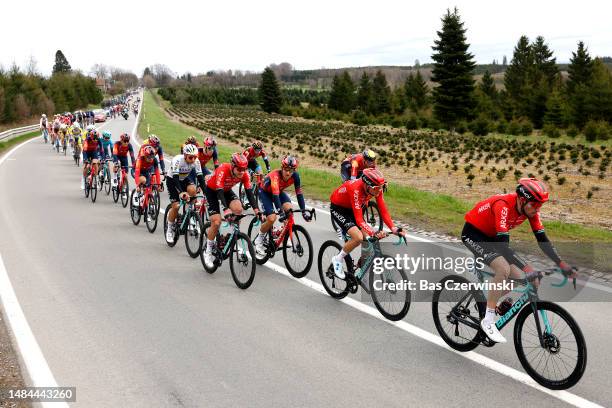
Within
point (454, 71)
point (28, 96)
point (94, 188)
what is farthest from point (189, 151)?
point (28, 96)

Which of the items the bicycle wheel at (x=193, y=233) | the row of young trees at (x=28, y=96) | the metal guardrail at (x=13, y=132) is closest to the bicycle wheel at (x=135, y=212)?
the bicycle wheel at (x=193, y=233)

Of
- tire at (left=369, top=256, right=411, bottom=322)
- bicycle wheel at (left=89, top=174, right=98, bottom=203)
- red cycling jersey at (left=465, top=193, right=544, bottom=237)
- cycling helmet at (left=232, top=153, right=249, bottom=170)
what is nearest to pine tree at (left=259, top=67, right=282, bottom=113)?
bicycle wheel at (left=89, top=174, right=98, bottom=203)

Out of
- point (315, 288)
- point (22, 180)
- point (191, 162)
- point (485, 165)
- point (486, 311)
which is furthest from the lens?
point (485, 165)

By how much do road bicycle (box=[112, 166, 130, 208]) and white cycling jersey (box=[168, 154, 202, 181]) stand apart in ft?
16.4

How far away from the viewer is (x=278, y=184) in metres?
8.80

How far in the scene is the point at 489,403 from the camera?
4.75m

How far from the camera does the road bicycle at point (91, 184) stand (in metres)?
15.9

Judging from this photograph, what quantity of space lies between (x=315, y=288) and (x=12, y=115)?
5558 cm

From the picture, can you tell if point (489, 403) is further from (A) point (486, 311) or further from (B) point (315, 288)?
(B) point (315, 288)

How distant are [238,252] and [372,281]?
7.24 ft

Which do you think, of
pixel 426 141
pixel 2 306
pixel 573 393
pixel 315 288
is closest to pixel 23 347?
pixel 2 306

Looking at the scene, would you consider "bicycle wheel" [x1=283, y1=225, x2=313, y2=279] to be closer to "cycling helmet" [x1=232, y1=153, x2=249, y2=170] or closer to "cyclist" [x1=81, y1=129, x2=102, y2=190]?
"cycling helmet" [x1=232, y1=153, x2=249, y2=170]

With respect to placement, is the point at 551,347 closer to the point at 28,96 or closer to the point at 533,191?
the point at 533,191

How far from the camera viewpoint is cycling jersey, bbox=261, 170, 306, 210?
28.2ft
